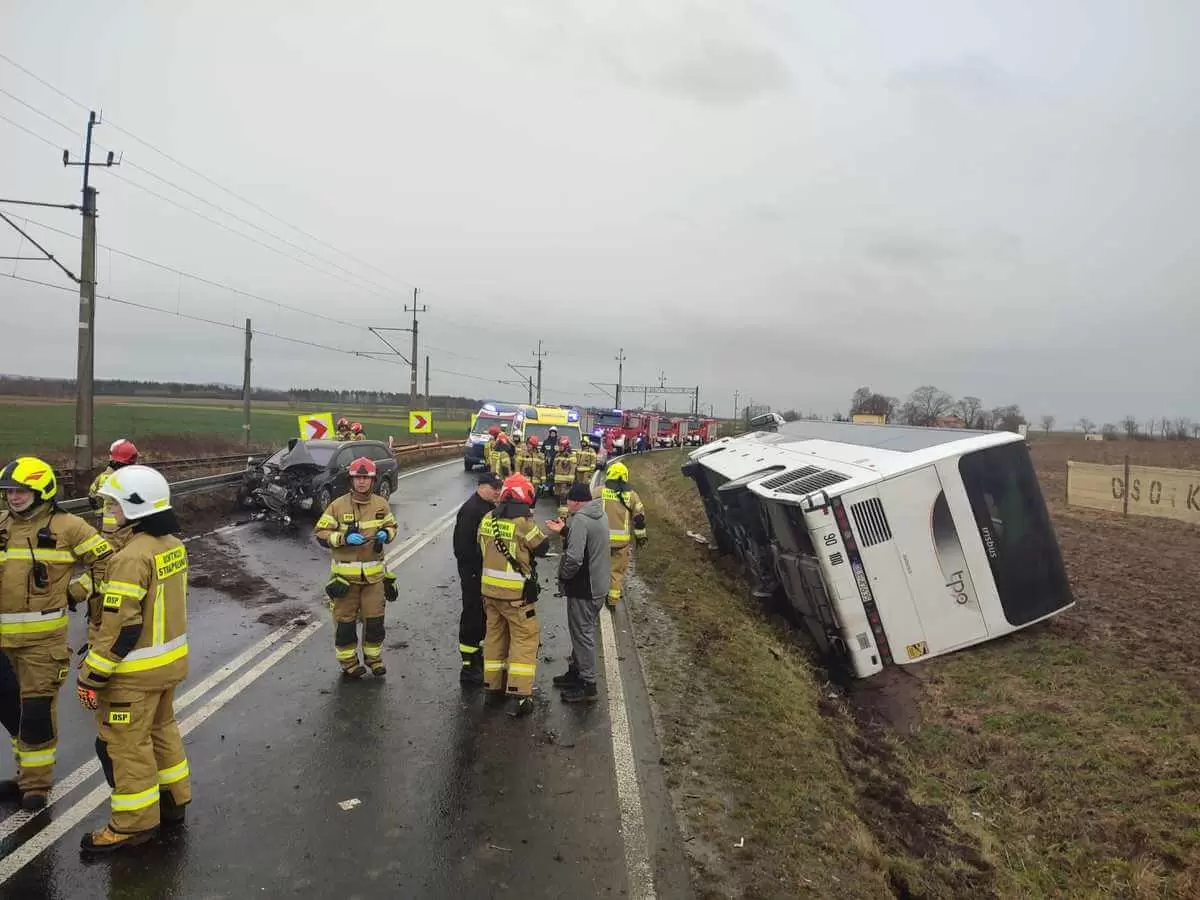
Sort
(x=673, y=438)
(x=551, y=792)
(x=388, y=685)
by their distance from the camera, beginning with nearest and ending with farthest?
1. (x=551, y=792)
2. (x=388, y=685)
3. (x=673, y=438)

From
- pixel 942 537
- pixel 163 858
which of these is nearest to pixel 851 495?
pixel 942 537

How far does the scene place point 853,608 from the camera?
6.72 metres

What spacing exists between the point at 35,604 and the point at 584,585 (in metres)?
3.51

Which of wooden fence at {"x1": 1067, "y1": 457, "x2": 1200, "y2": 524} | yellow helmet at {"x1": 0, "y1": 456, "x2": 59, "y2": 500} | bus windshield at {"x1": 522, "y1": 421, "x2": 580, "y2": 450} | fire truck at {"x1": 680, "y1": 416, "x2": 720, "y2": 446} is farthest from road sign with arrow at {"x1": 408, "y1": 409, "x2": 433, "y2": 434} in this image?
fire truck at {"x1": 680, "y1": 416, "x2": 720, "y2": 446}

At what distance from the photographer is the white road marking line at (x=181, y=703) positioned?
3838 mm

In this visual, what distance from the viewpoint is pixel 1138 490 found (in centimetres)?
1238

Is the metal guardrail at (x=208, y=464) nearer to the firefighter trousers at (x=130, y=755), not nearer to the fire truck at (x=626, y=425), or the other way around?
the firefighter trousers at (x=130, y=755)

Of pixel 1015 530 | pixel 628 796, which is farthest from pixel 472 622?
pixel 1015 530

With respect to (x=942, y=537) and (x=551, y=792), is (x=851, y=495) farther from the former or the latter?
(x=551, y=792)

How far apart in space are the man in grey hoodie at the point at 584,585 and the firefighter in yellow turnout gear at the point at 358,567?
4.68 feet

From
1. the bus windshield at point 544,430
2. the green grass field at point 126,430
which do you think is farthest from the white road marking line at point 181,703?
the green grass field at point 126,430

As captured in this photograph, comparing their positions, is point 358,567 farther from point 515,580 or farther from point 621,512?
point 621,512

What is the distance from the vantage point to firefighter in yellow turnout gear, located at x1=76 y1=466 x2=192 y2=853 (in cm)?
351

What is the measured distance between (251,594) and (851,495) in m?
6.76
